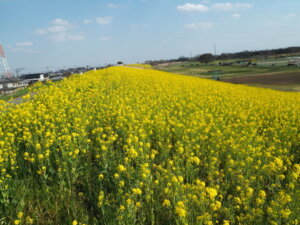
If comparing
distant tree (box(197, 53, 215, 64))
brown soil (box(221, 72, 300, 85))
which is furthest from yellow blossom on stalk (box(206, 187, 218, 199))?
distant tree (box(197, 53, 215, 64))

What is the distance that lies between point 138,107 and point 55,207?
4259mm

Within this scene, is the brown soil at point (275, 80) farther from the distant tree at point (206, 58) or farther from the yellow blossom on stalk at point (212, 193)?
the distant tree at point (206, 58)

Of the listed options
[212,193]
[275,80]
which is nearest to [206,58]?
[275,80]

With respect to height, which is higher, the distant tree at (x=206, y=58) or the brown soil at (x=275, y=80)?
the distant tree at (x=206, y=58)

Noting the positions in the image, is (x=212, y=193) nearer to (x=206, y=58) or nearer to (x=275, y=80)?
(x=275, y=80)

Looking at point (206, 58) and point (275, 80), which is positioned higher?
point (206, 58)

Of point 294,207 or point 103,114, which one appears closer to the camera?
point 294,207

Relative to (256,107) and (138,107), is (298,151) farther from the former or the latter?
(138,107)

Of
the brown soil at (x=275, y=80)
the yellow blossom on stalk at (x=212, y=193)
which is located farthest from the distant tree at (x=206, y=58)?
the yellow blossom on stalk at (x=212, y=193)

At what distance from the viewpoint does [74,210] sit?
116 inches

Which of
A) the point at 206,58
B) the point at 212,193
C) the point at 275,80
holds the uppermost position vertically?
the point at 206,58

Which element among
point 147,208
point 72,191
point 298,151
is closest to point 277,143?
point 298,151

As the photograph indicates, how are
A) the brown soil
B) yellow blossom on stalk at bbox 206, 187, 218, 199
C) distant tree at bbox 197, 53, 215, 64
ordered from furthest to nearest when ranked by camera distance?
1. distant tree at bbox 197, 53, 215, 64
2. the brown soil
3. yellow blossom on stalk at bbox 206, 187, 218, 199

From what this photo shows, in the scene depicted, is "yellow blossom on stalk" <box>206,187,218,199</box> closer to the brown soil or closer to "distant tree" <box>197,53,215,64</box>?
the brown soil
